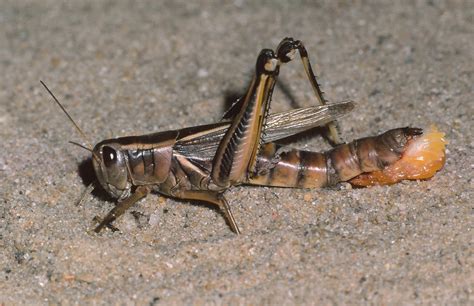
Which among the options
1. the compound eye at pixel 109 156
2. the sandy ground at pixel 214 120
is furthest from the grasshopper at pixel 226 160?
the sandy ground at pixel 214 120

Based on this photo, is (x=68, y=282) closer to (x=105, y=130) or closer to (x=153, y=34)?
(x=105, y=130)

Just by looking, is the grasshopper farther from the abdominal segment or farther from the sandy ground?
the sandy ground

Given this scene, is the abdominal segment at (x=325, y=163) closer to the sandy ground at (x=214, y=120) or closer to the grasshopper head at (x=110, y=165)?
the sandy ground at (x=214, y=120)

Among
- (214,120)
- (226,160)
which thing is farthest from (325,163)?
(214,120)

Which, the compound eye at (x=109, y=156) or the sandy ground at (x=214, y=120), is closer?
the sandy ground at (x=214, y=120)

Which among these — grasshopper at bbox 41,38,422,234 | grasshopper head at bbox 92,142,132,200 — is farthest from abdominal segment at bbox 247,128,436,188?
grasshopper head at bbox 92,142,132,200

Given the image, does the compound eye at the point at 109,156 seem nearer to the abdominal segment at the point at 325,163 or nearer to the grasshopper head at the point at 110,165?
the grasshopper head at the point at 110,165

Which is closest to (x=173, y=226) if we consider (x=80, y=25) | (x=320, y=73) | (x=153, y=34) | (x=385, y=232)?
(x=385, y=232)
